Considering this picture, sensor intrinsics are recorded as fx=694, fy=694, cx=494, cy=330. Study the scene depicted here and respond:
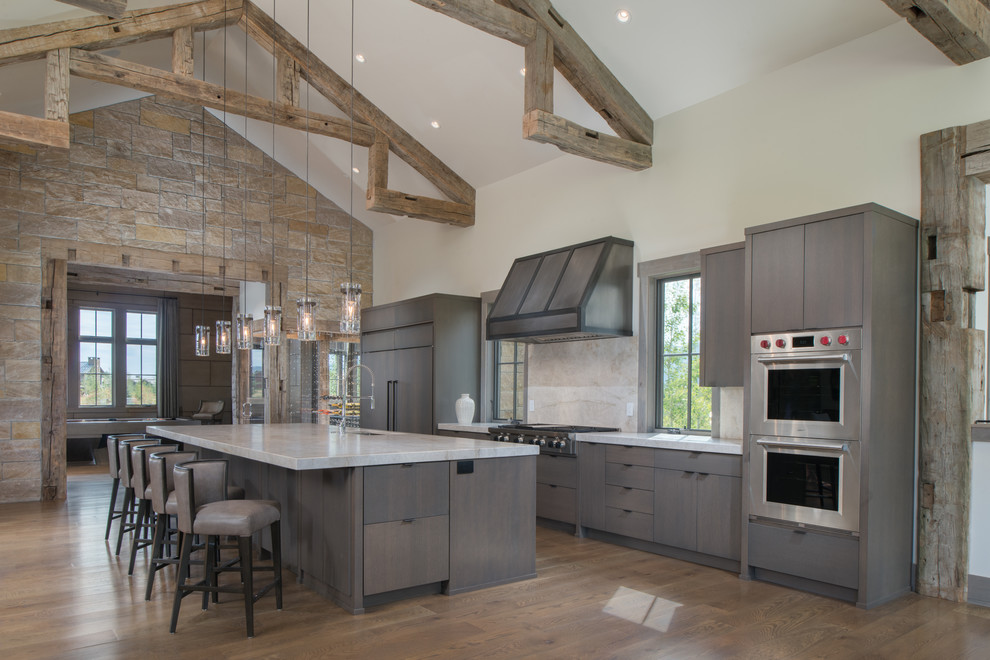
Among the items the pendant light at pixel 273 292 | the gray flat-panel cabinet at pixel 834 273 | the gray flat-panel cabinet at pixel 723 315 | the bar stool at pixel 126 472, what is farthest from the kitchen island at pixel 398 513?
the gray flat-panel cabinet at pixel 834 273

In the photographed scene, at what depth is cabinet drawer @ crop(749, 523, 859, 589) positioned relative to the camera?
4000 millimetres

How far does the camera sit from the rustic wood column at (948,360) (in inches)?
161

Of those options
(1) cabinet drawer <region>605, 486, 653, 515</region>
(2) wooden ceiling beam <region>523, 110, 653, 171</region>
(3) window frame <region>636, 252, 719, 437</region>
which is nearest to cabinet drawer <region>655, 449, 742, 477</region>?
(1) cabinet drawer <region>605, 486, 653, 515</region>

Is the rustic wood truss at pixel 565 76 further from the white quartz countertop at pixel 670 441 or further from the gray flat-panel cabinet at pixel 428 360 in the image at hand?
the gray flat-panel cabinet at pixel 428 360

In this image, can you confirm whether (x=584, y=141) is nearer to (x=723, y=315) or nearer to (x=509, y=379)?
(x=723, y=315)

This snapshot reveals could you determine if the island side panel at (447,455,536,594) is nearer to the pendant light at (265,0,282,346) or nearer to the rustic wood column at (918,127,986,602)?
the pendant light at (265,0,282,346)

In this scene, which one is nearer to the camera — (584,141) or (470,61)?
(584,141)

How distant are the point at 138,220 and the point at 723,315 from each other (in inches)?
274

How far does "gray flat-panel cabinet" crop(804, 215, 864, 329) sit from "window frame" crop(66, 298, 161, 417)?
1263 cm

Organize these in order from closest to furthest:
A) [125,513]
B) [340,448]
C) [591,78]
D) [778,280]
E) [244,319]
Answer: [340,448] → [778,280] → [125,513] → [591,78] → [244,319]

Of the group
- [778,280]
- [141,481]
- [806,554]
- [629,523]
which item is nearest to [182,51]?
[141,481]

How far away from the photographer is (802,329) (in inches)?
170

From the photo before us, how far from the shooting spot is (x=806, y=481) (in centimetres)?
423

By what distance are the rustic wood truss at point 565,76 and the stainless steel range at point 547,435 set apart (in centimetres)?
233
